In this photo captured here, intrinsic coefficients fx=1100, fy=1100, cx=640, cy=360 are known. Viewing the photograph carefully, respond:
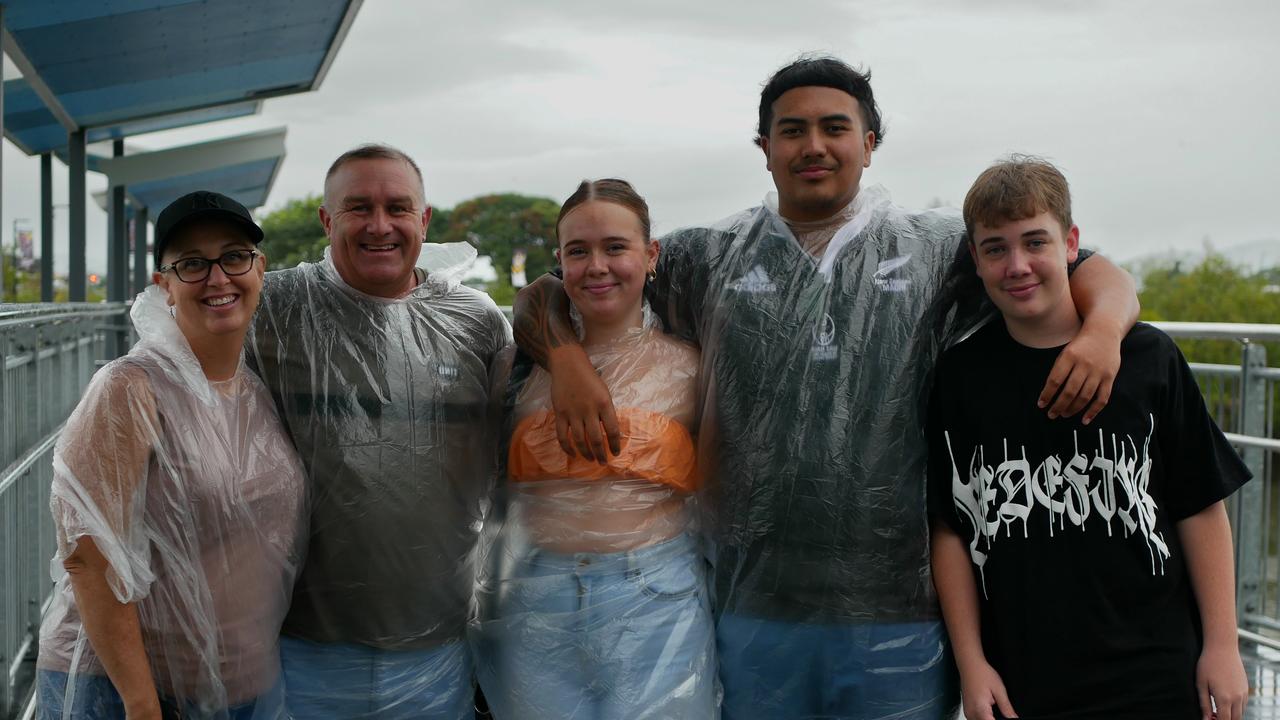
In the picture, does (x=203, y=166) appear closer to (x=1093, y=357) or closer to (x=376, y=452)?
(x=376, y=452)

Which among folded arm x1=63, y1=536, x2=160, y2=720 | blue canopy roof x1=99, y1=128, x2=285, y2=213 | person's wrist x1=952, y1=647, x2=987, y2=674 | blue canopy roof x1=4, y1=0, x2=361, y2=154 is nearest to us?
folded arm x1=63, y1=536, x2=160, y2=720

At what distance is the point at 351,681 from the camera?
87.7 inches

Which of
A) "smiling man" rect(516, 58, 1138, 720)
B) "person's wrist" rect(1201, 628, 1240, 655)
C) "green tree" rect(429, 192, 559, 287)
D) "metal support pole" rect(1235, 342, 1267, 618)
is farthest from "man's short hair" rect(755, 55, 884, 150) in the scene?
"green tree" rect(429, 192, 559, 287)

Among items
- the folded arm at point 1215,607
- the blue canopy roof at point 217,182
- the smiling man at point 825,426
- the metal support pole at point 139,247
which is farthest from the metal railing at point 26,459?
the metal support pole at point 139,247

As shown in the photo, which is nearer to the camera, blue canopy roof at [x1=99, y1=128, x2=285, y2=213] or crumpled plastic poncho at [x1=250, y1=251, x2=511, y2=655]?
crumpled plastic poncho at [x1=250, y1=251, x2=511, y2=655]

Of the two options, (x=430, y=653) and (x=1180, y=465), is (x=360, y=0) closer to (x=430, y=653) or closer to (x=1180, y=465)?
(x=430, y=653)

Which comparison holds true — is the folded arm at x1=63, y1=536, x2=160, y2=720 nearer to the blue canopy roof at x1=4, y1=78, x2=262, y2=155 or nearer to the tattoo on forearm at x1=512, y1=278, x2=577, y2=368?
the tattoo on forearm at x1=512, y1=278, x2=577, y2=368

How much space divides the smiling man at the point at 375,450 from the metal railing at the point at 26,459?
59.2 inches

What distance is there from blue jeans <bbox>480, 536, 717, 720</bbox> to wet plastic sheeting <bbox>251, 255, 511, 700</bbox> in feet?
0.72

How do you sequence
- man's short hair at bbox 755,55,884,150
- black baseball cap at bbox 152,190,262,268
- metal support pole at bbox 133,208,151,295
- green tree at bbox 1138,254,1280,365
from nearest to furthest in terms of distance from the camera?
black baseball cap at bbox 152,190,262,268 → man's short hair at bbox 755,55,884,150 → metal support pole at bbox 133,208,151,295 → green tree at bbox 1138,254,1280,365

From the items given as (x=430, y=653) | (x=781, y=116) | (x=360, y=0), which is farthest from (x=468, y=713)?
(x=360, y=0)

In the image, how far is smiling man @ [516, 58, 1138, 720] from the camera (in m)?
2.17

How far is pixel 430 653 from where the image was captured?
2297mm

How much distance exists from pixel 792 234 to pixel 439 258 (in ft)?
2.97
